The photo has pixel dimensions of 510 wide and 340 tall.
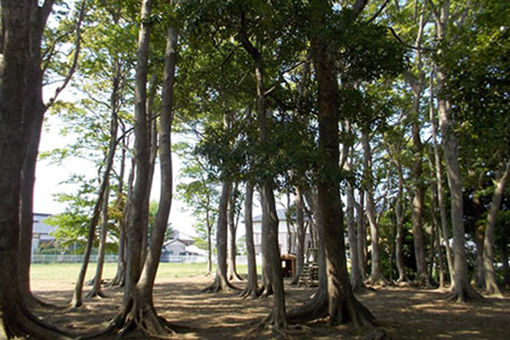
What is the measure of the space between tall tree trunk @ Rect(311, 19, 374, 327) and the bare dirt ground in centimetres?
37

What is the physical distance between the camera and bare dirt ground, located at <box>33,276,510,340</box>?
21.2 ft

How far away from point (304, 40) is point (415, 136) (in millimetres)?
10542

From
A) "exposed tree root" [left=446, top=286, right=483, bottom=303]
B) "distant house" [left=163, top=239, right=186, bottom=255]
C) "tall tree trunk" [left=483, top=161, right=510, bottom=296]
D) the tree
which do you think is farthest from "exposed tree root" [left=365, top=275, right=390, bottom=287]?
"distant house" [left=163, top=239, right=186, bottom=255]

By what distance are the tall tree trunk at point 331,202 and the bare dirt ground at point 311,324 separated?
368 mm

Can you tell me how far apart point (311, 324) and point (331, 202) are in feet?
8.03

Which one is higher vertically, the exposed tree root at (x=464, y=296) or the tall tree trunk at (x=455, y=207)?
the tall tree trunk at (x=455, y=207)

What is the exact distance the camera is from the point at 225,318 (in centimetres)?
836

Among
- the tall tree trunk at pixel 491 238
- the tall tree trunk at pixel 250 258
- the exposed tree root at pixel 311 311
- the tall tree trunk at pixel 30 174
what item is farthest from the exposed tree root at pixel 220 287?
the tall tree trunk at pixel 491 238

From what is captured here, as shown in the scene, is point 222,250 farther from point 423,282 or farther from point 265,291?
point 423,282

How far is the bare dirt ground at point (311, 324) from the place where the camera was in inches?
254

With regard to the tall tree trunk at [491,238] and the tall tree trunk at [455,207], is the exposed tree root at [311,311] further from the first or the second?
the tall tree trunk at [491,238]

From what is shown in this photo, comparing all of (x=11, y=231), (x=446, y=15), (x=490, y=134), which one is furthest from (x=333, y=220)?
(x=446, y=15)

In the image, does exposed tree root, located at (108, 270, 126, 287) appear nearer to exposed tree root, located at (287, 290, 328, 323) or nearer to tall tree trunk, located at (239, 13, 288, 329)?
exposed tree root, located at (287, 290, 328, 323)

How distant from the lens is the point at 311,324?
705cm
